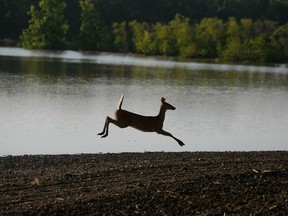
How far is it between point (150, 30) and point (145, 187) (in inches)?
3728

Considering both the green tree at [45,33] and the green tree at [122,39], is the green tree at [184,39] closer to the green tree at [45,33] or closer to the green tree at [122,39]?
the green tree at [122,39]

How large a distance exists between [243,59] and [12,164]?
3099 inches

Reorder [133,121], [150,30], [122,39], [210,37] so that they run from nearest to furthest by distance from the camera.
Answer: [133,121], [210,37], [122,39], [150,30]

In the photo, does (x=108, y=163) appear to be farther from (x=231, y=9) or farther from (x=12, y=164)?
(x=231, y=9)

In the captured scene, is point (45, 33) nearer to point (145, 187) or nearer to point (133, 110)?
point (133, 110)

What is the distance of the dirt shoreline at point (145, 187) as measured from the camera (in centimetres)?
880

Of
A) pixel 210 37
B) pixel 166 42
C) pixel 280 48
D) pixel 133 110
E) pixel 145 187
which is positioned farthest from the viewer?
pixel 166 42

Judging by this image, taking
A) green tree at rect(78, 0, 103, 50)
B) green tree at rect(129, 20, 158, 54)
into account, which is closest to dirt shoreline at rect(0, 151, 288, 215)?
green tree at rect(129, 20, 158, 54)

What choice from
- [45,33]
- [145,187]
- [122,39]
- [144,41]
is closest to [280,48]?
[144,41]

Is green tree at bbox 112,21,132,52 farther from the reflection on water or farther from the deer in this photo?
the deer

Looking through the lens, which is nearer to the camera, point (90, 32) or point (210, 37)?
point (210, 37)

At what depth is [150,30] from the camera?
10369cm

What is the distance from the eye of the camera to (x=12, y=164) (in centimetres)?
1298

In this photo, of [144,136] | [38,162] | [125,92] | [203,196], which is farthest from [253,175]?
[125,92]
